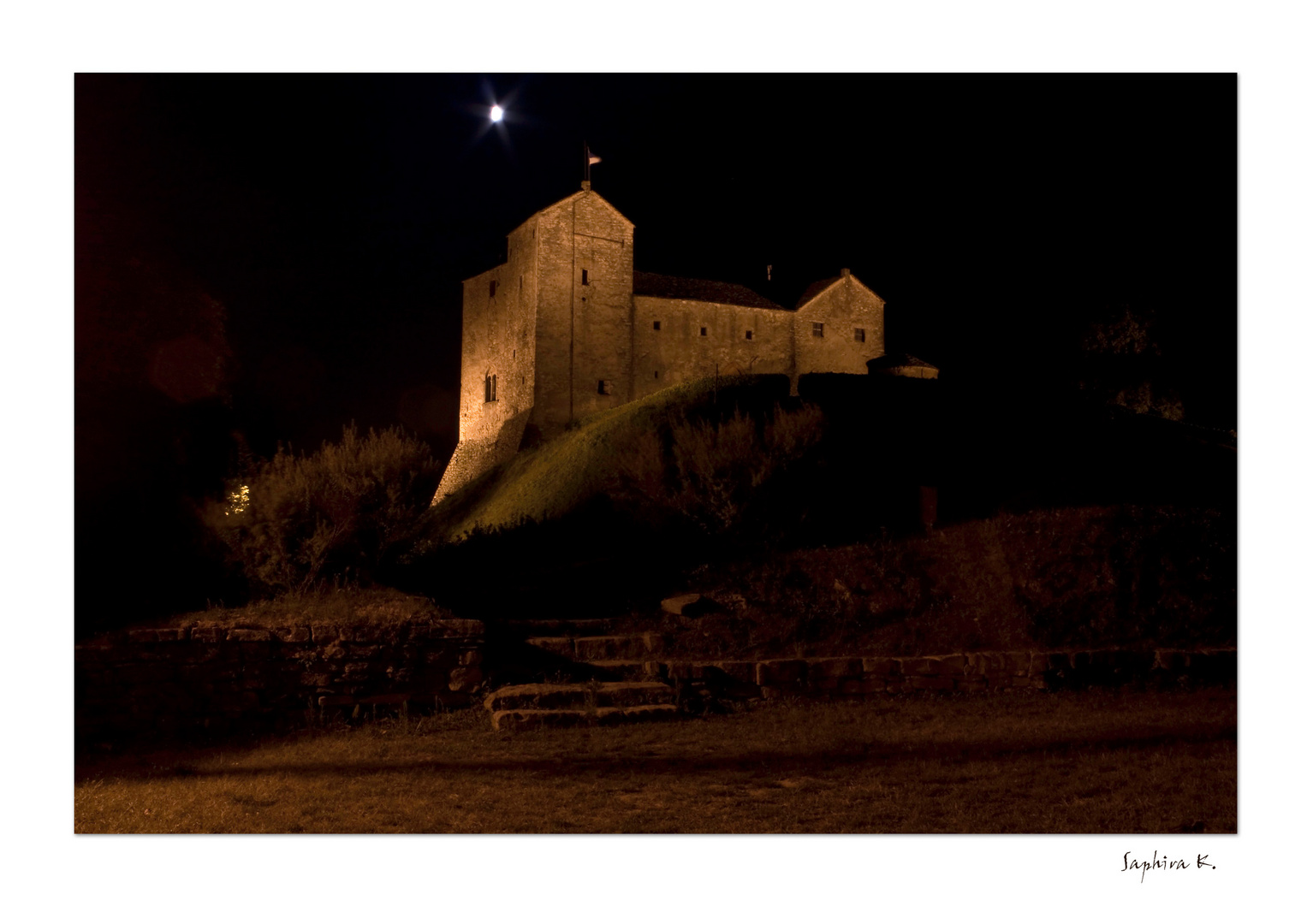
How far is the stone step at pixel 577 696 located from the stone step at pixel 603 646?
1878 millimetres

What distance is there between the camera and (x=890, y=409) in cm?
2995

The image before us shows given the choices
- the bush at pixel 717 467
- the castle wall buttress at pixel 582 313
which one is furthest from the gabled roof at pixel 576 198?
the bush at pixel 717 467

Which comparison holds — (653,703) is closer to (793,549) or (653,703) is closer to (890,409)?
(793,549)

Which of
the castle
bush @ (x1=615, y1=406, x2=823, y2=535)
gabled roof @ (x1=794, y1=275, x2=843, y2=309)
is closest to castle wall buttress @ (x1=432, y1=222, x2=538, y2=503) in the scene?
the castle

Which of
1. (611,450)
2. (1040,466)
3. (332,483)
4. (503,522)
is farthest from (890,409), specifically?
(332,483)

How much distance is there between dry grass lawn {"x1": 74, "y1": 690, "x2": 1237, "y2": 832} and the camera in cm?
739

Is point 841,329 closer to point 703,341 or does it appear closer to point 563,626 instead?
point 703,341

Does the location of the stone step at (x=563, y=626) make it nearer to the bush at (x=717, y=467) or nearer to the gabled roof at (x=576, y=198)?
the bush at (x=717, y=467)

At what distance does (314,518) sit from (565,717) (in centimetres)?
960

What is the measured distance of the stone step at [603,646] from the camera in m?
13.8

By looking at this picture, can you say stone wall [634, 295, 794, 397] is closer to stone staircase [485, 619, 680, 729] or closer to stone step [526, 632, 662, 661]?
stone staircase [485, 619, 680, 729]

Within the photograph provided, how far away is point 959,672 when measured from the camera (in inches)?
519

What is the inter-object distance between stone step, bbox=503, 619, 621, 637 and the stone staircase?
0.01 m

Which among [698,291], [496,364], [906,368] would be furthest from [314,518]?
[698,291]
